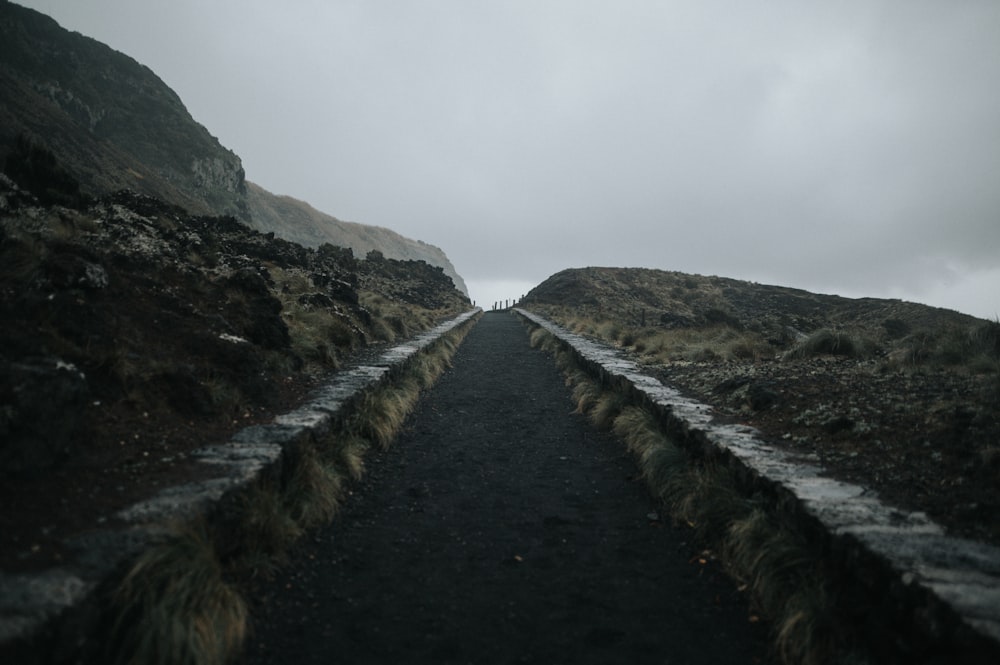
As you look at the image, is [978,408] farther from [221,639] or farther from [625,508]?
[221,639]

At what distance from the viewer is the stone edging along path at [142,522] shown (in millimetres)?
1593

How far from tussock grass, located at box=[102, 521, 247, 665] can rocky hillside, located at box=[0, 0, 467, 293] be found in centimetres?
2760

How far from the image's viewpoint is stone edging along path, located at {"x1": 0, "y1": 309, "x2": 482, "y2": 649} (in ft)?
5.23

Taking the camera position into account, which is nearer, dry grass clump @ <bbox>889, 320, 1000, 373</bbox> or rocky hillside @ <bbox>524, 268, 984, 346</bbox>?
dry grass clump @ <bbox>889, 320, 1000, 373</bbox>

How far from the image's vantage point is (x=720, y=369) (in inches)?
286

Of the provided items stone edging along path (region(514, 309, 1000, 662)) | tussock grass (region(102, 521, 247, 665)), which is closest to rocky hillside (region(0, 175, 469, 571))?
tussock grass (region(102, 521, 247, 665))

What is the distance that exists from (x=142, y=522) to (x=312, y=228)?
285 ft

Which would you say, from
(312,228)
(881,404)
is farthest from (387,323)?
(312,228)

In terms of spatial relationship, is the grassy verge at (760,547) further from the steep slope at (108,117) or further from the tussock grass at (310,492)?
the steep slope at (108,117)

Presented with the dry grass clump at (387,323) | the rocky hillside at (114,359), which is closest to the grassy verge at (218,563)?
the rocky hillside at (114,359)

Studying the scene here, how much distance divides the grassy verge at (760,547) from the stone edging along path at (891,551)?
0.38 ft

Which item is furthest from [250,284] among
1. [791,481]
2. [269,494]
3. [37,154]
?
[791,481]

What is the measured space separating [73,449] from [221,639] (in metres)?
1.58

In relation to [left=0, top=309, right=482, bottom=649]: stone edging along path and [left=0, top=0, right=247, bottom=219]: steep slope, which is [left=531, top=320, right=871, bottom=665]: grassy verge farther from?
[left=0, top=0, right=247, bottom=219]: steep slope
